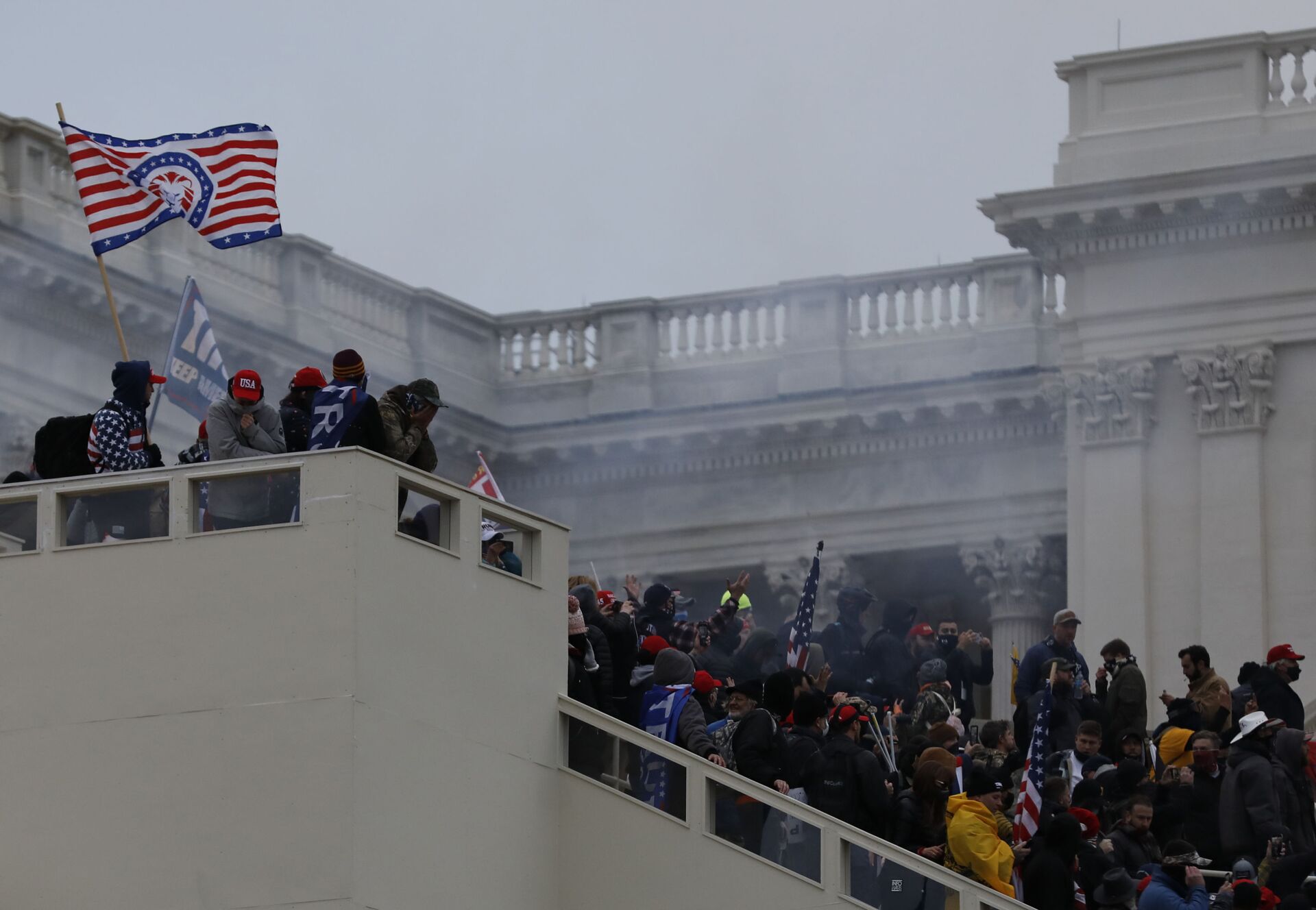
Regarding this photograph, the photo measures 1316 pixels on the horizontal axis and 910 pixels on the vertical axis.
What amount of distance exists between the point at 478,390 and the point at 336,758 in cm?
2657

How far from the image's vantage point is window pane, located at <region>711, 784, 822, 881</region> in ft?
80.4

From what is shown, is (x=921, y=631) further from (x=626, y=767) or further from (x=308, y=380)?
(x=308, y=380)

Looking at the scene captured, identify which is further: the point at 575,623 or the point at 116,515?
the point at 575,623

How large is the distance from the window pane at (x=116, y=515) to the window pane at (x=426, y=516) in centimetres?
149

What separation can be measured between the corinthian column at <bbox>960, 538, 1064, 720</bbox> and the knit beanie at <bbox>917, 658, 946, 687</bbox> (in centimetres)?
1518

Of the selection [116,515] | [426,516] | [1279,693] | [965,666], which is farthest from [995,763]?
[116,515]

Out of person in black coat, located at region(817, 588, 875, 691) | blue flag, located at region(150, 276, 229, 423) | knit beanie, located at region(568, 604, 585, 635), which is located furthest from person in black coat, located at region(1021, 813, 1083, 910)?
blue flag, located at region(150, 276, 229, 423)

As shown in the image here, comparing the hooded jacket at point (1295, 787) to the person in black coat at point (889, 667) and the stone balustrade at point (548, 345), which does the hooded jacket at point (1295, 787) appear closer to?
the person in black coat at point (889, 667)

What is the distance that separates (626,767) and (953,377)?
881 inches

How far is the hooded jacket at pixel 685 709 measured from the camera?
81.9ft

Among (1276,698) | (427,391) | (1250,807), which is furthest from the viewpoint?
(1276,698)

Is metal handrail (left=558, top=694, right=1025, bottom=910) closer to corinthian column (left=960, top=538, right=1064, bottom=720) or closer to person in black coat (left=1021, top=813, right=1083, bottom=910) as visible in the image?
person in black coat (left=1021, top=813, right=1083, bottom=910)

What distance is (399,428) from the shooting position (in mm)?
24172

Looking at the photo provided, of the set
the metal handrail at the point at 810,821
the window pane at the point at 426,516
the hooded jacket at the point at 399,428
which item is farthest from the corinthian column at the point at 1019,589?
the hooded jacket at the point at 399,428
